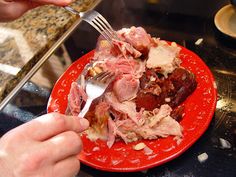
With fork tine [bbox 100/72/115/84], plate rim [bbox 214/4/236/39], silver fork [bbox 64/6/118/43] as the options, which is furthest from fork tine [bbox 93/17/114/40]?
plate rim [bbox 214/4/236/39]

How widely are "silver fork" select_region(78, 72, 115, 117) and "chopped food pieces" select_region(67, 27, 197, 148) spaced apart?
25 mm

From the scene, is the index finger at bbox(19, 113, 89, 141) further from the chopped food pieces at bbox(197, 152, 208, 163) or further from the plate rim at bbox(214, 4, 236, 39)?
the plate rim at bbox(214, 4, 236, 39)

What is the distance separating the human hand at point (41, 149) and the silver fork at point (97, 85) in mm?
298

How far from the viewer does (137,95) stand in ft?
3.40

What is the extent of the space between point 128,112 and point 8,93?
0.57 m

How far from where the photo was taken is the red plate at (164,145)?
0.90 meters

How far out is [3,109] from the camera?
1245mm

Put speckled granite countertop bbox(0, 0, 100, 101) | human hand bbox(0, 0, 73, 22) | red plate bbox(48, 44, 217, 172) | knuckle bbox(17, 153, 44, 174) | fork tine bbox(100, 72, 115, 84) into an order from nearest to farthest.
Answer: knuckle bbox(17, 153, 44, 174), red plate bbox(48, 44, 217, 172), fork tine bbox(100, 72, 115, 84), human hand bbox(0, 0, 73, 22), speckled granite countertop bbox(0, 0, 100, 101)

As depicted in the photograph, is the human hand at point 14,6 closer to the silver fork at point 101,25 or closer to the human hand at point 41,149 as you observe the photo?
the silver fork at point 101,25

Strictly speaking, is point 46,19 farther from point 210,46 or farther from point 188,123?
point 188,123

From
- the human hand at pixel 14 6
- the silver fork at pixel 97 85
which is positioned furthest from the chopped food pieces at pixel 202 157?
the human hand at pixel 14 6

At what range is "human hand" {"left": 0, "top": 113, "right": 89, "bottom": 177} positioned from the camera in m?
0.65

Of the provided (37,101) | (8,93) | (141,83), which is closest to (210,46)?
(141,83)

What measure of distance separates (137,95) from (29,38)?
77 cm
